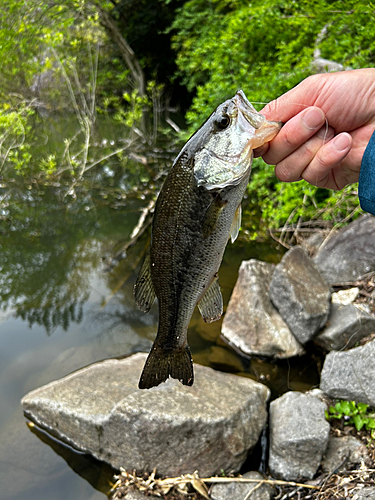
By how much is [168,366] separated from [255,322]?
285cm

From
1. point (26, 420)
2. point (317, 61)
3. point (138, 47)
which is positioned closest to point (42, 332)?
point (26, 420)

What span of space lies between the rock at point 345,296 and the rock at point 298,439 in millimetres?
1759

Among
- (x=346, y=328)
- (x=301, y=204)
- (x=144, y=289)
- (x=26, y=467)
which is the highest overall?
(x=144, y=289)

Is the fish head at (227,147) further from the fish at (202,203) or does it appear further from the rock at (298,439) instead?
the rock at (298,439)

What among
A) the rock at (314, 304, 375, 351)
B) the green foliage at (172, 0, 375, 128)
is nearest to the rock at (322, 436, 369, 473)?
the rock at (314, 304, 375, 351)

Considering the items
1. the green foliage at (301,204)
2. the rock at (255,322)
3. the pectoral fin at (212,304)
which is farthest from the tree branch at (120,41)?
the pectoral fin at (212,304)

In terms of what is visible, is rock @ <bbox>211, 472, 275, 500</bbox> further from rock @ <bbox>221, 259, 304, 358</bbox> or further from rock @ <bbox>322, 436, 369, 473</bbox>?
rock @ <bbox>221, 259, 304, 358</bbox>

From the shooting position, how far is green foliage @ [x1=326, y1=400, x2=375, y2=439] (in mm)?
3197

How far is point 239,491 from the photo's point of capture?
9.83 ft

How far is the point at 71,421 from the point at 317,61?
6698 mm

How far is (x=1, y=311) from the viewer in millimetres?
6242

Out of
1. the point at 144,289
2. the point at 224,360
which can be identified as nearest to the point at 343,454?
the point at 224,360

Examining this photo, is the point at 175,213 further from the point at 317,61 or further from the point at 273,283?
the point at 317,61

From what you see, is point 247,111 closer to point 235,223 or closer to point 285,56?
point 235,223
